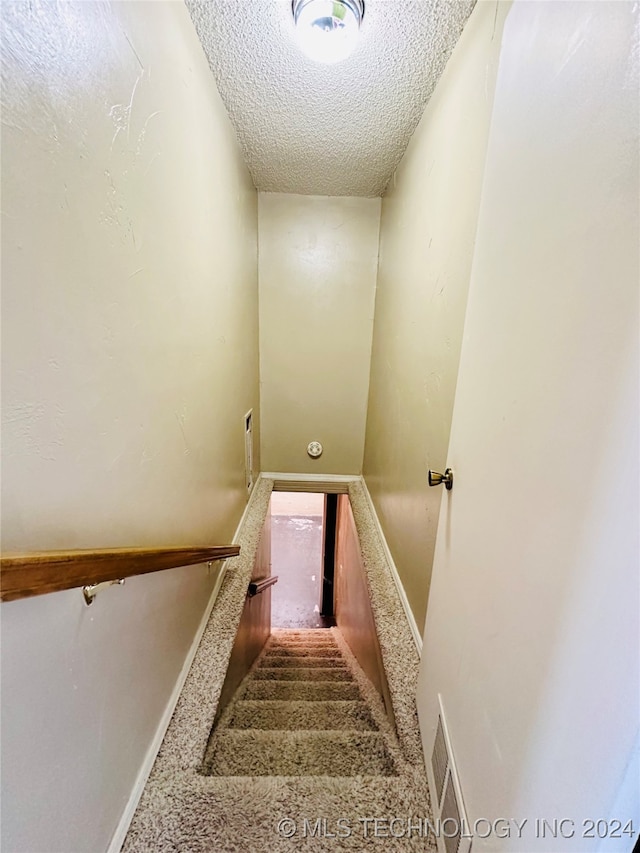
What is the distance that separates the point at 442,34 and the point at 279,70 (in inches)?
23.5

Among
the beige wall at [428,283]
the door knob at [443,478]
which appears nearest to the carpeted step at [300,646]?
the beige wall at [428,283]

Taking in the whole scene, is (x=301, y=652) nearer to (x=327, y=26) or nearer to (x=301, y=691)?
(x=301, y=691)

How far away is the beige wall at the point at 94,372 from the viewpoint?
54cm

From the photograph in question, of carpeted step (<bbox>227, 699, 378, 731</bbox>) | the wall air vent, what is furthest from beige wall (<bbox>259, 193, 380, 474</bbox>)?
the wall air vent

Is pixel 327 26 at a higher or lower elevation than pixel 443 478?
higher

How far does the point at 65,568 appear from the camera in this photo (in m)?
0.58

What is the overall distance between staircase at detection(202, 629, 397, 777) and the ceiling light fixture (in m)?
2.40

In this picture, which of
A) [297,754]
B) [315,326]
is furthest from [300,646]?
[315,326]

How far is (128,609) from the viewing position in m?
0.88

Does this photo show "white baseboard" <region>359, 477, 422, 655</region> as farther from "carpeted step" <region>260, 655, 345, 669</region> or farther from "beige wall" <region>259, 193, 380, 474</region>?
"carpeted step" <region>260, 655, 345, 669</region>

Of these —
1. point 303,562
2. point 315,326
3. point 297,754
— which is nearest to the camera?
point 297,754

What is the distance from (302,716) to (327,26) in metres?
2.59

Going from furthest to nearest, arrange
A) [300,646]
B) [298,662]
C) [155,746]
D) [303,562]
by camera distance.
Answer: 1. [303,562]
2. [300,646]
3. [298,662]
4. [155,746]

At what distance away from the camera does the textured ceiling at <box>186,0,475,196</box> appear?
1.09 metres
